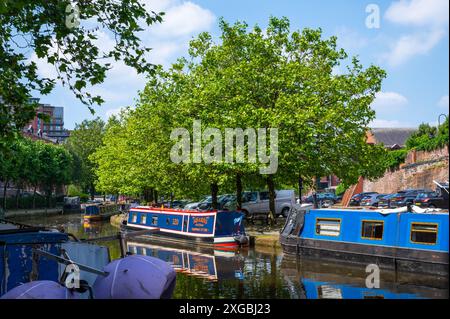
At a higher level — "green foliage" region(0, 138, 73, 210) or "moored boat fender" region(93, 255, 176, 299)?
"green foliage" region(0, 138, 73, 210)

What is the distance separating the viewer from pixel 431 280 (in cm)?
1584

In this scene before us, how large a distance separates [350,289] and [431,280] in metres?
2.89

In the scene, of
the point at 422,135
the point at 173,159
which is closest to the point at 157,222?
the point at 173,159

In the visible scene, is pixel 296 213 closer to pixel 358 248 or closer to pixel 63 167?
pixel 358 248

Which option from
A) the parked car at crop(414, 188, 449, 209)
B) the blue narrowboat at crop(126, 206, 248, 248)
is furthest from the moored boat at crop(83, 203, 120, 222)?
the parked car at crop(414, 188, 449, 209)

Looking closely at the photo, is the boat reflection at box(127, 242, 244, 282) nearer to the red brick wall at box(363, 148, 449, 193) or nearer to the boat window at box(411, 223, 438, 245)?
the boat window at box(411, 223, 438, 245)

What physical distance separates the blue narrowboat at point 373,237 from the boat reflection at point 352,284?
46 cm

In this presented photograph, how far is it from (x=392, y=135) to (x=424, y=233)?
245 feet

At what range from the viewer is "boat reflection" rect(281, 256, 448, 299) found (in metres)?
14.2

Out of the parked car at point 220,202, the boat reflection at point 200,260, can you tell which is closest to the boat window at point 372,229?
the boat reflection at point 200,260

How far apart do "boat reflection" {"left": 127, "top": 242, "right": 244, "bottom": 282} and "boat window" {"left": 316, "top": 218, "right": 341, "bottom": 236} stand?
345 cm

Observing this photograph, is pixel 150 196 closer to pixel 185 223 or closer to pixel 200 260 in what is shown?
pixel 185 223

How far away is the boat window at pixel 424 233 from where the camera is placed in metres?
16.5

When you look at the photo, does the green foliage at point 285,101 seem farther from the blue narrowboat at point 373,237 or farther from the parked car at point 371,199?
the parked car at point 371,199
